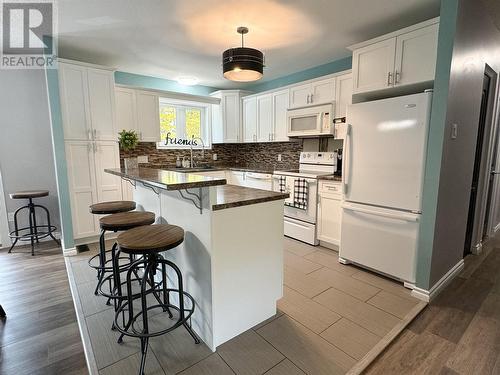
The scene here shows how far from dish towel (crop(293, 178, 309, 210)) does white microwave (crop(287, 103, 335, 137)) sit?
72cm

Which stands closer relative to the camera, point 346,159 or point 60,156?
point 346,159

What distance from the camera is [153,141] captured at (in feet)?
13.9

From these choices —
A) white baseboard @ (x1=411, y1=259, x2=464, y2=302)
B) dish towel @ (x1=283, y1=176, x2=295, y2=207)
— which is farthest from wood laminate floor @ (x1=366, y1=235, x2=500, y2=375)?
dish towel @ (x1=283, y1=176, x2=295, y2=207)

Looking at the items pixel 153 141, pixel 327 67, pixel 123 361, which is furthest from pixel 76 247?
pixel 327 67

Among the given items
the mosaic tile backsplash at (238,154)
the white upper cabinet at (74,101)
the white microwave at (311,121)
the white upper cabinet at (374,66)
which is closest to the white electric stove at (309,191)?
the white microwave at (311,121)

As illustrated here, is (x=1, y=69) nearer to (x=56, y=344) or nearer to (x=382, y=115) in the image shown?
→ (x=56, y=344)

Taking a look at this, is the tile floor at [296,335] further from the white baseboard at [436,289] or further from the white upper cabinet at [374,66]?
the white upper cabinet at [374,66]

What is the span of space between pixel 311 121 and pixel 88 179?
311 centimetres

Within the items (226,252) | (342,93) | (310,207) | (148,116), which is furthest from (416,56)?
(148,116)

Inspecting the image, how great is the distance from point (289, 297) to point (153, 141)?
3.22m

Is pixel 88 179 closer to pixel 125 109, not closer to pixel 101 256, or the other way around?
pixel 125 109

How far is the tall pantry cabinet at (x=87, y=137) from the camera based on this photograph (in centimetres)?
319

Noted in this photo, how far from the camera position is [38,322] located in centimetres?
199

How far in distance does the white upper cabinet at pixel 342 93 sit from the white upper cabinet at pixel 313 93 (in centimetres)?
8
